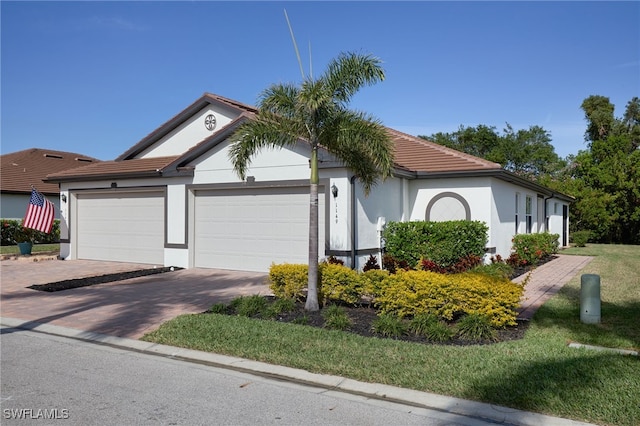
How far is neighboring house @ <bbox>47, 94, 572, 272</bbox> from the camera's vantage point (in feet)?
43.6

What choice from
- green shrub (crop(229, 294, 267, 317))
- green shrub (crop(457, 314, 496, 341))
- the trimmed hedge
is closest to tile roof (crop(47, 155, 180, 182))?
green shrub (crop(229, 294, 267, 317))

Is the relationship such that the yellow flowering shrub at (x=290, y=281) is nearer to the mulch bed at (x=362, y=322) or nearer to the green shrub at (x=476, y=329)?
the mulch bed at (x=362, y=322)

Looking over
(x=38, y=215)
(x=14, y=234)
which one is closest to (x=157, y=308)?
(x=38, y=215)

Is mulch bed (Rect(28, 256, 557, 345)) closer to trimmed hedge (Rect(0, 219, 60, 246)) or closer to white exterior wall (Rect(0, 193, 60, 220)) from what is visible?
trimmed hedge (Rect(0, 219, 60, 246))

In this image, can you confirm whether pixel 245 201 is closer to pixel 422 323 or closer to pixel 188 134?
pixel 188 134

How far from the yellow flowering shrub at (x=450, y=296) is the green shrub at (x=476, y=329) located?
0.22 m

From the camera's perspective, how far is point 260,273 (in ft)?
46.1

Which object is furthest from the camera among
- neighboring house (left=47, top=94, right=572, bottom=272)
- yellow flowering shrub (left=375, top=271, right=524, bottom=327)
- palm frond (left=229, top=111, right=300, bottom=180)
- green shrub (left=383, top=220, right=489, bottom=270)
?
green shrub (left=383, top=220, right=489, bottom=270)

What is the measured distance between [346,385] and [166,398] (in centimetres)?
185

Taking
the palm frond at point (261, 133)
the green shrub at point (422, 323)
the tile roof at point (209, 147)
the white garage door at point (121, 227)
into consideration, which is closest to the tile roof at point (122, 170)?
the tile roof at point (209, 147)

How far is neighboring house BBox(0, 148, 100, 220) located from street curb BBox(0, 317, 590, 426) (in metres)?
19.7

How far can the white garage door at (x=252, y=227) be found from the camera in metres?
13.5

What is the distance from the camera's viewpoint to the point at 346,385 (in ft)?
17.3

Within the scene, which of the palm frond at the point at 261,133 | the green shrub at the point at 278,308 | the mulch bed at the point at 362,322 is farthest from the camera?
the palm frond at the point at 261,133
